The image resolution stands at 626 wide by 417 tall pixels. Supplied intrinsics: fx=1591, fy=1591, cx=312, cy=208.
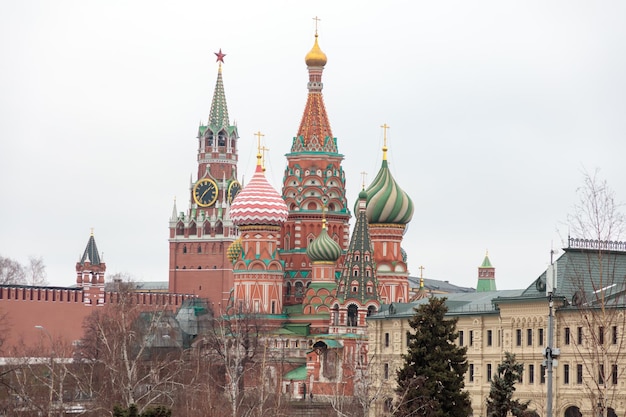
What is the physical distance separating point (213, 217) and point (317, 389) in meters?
46.3

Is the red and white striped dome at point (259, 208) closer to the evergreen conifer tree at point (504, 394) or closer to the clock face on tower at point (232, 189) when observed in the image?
the clock face on tower at point (232, 189)

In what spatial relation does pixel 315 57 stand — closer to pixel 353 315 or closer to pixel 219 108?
pixel 353 315

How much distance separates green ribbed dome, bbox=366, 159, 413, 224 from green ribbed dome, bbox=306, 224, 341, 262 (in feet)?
9.36

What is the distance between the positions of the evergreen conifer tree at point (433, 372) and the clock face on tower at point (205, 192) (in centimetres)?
8017

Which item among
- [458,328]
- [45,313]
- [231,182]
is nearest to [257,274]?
[45,313]

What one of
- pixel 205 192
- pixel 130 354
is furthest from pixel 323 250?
pixel 205 192

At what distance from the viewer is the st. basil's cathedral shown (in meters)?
79.1

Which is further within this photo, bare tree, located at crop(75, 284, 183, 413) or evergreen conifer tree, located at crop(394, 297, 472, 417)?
bare tree, located at crop(75, 284, 183, 413)

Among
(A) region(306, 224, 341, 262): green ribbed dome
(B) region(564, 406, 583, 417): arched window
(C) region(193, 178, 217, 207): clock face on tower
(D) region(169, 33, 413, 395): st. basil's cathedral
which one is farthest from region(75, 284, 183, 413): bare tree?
(C) region(193, 178, 217, 207): clock face on tower

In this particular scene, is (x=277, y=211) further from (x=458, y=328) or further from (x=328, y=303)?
(x=458, y=328)

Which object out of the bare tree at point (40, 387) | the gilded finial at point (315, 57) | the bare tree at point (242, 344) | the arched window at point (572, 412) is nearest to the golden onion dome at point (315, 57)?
the gilded finial at point (315, 57)

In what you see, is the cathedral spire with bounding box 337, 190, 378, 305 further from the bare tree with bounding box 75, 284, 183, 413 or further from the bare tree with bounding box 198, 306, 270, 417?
the bare tree with bounding box 75, 284, 183, 413

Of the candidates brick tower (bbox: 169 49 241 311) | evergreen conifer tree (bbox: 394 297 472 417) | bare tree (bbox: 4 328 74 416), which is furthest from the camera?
brick tower (bbox: 169 49 241 311)

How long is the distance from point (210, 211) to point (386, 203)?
38.8 metres
